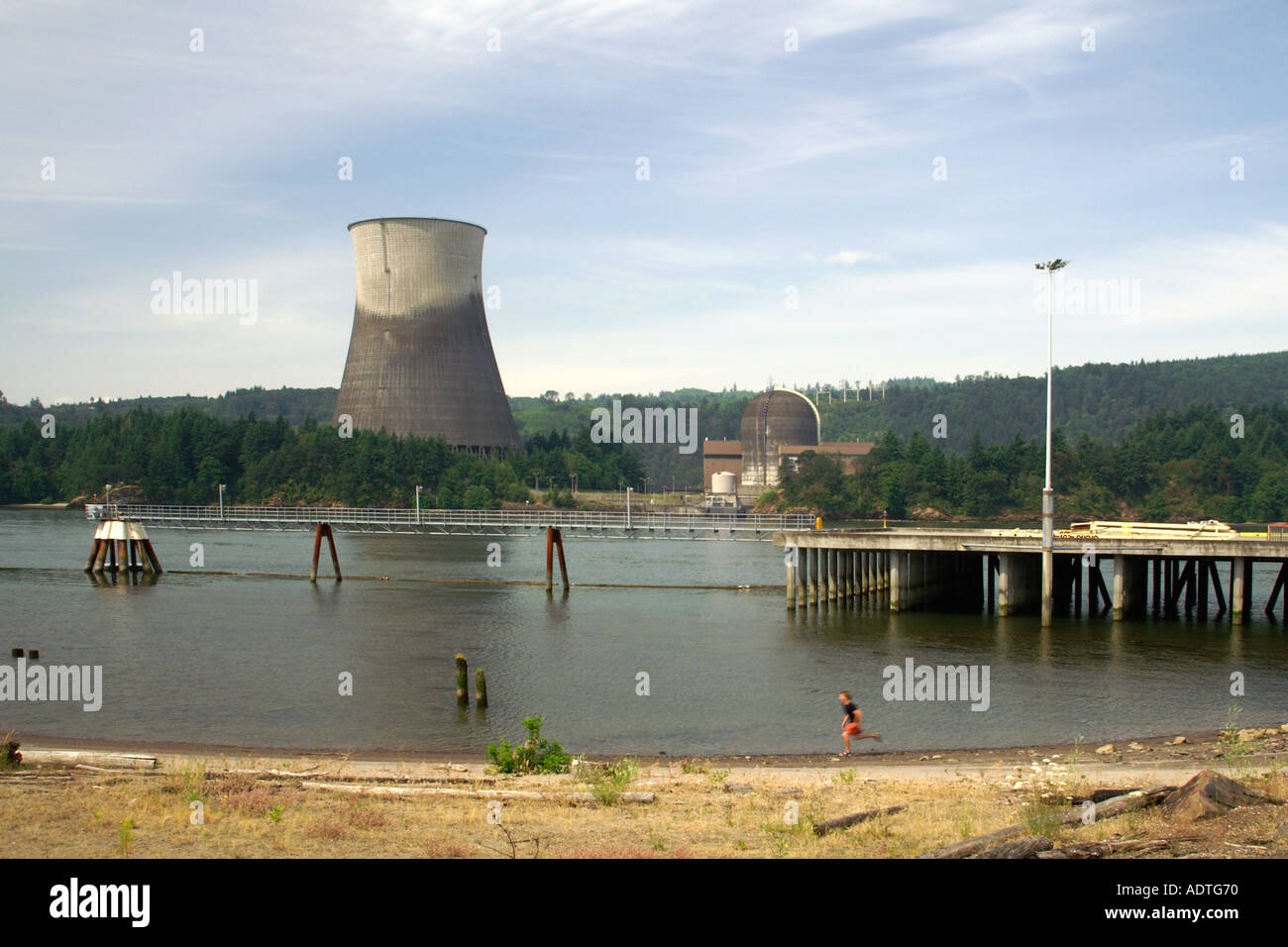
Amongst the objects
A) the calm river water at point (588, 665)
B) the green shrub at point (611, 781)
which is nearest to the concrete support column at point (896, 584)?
the calm river water at point (588, 665)

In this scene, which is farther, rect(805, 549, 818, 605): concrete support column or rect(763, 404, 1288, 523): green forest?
rect(763, 404, 1288, 523): green forest

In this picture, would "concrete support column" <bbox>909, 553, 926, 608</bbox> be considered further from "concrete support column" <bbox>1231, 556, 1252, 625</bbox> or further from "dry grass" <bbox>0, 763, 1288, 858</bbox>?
"dry grass" <bbox>0, 763, 1288, 858</bbox>

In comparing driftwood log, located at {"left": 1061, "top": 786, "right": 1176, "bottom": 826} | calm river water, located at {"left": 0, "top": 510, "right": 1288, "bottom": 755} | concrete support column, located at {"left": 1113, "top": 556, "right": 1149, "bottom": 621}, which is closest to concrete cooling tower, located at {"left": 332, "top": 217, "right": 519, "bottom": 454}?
calm river water, located at {"left": 0, "top": 510, "right": 1288, "bottom": 755}

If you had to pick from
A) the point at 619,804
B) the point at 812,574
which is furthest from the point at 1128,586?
the point at 619,804

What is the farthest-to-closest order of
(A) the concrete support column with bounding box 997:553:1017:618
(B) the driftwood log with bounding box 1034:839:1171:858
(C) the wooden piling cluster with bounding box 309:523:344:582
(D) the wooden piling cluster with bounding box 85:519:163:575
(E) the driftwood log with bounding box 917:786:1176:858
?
(D) the wooden piling cluster with bounding box 85:519:163:575 < (C) the wooden piling cluster with bounding box 309:523:344:582 < (A) the concrete support column with bounding box 997:553:1017:618 < (E) the driftwood log with bounding box 917:786:1176:858 < (B) the driftwood log with bounding box 1034:839:1171:858

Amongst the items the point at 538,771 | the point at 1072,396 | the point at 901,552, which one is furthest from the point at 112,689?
the point at 1072,396
